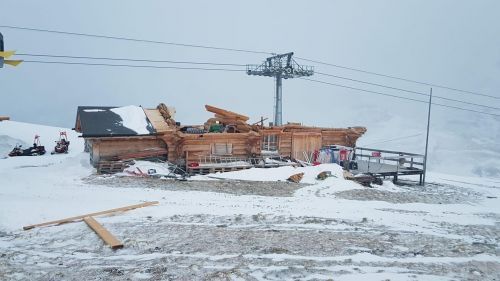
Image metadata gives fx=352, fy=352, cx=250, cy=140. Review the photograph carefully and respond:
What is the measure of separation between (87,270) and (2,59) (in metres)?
5.47

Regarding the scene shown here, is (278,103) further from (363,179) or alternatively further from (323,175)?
(323,175)

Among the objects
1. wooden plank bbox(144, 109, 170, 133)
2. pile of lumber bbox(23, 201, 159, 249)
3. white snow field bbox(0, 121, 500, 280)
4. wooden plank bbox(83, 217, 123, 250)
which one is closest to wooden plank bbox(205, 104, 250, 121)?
wooden plank bbox(144, 109, 170, 133)

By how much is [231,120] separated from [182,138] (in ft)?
16.8

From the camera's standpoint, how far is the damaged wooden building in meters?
23.8

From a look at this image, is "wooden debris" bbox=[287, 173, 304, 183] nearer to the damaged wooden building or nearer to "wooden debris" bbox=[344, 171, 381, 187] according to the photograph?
"wooden debris" bbox=[344, 171, 381, 187]

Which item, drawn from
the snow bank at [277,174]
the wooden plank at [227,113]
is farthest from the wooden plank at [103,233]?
the wooden plank at [227,113]

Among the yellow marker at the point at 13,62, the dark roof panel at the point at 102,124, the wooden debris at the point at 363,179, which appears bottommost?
the wooden debris at the point at 363,179

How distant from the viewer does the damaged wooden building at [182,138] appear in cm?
2380

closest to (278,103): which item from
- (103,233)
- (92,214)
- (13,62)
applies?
(92,214)

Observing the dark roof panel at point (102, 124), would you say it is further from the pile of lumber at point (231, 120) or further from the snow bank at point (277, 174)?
the snow bank at point (277, 174)

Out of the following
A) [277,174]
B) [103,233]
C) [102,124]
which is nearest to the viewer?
[103,233]

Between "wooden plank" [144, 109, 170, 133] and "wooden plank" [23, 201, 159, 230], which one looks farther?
"wooden plank" [144, 109, 170, 133]

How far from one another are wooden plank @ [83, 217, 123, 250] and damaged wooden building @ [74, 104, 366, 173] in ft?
40.4

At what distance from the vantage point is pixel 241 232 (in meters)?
11.4
